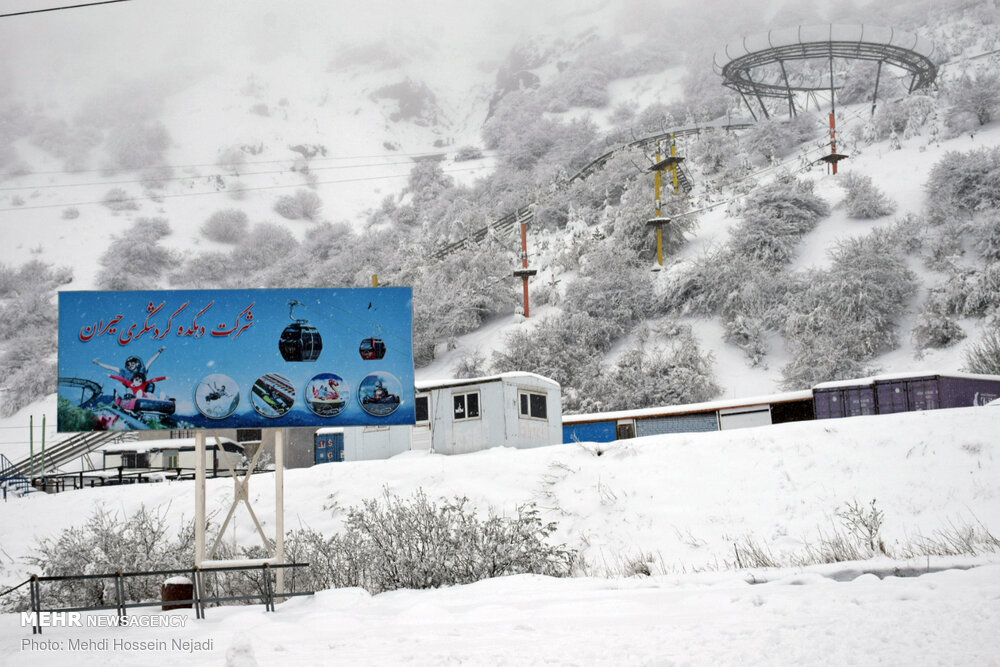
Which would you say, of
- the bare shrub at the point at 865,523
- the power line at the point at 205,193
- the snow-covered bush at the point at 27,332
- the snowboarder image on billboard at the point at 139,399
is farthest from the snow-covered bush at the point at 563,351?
the power line at the point at 205,193

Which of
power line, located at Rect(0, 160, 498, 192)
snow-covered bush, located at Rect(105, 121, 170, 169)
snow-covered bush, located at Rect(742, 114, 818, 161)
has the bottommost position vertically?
snow-covered bush, located at Rect(742, 114, 818, 161)

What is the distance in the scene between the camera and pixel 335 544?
17.8m

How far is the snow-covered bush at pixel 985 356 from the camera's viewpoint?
1155 inches

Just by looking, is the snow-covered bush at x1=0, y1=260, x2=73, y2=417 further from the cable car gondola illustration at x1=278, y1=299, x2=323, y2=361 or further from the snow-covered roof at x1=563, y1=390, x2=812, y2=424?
the cable car gondola illustration at x1=278, y1=299, x2=323, y2=361

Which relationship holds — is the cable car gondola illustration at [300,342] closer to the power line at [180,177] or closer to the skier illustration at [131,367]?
the skier illustration at [131,367]

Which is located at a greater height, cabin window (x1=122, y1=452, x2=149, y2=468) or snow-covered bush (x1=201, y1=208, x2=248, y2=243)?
snow-covered bush (x1=201, y1=208, x2=248, y2=243)

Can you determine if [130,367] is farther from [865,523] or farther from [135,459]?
[135,459]

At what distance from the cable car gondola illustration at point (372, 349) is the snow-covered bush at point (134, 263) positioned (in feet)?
216

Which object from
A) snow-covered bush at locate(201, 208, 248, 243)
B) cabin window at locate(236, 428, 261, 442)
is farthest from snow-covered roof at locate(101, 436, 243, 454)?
snow-covered bush at locate(201, 208, 248, 243)

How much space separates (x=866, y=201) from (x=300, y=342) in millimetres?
38274

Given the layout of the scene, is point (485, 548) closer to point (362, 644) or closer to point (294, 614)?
point (294, 614)

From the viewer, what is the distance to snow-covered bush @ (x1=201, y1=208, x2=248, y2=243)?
8850 centimetres

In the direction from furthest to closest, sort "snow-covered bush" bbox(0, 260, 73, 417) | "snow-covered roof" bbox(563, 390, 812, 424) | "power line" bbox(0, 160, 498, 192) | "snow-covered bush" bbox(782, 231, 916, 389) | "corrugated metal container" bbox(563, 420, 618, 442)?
1. "power line" bbox(0, 160, 498, 192)
2. "snow-covered bush" bbox(0, 260, 73, 417)
3. "snow-covered bush" bbox(782, 231, 916, 389)
4. "corrugated metal container" bbox(563, 420, 618, 442)
5. "snow-covered roof" bbox(563, 390, 812, 424)
